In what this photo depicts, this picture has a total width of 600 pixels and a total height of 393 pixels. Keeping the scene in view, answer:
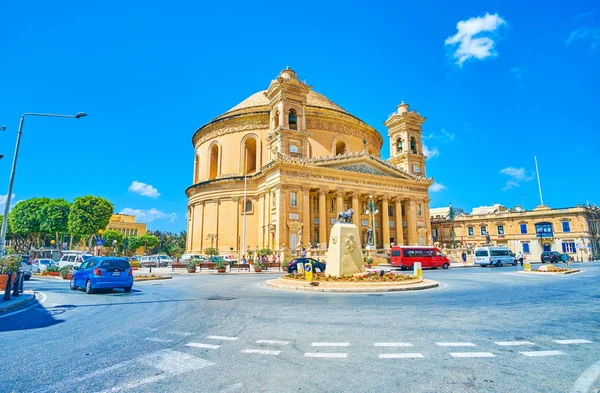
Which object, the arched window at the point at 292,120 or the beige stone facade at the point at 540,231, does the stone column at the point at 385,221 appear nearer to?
the arched window at the point at 292,120

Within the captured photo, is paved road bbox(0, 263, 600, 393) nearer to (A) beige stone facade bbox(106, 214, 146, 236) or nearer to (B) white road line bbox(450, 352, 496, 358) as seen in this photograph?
(B) white road line bbox(450, 352, 496, 358)

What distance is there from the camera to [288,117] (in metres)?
43.9

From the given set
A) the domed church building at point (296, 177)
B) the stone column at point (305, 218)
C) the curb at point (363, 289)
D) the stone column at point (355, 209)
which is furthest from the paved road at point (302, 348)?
the stone column at point (355, 209)

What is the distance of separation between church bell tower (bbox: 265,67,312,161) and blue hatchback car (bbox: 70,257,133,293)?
2756 cm

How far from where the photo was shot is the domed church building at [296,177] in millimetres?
39906

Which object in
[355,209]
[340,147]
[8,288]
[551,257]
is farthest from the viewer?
[340,147]

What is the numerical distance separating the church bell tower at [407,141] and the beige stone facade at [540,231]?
1428 cm

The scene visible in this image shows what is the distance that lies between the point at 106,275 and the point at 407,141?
47.2 m

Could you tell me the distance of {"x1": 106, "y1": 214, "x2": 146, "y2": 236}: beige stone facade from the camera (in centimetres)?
9149

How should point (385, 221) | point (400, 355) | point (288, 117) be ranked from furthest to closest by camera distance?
point (385, 221) < point (288, 117) < point (400, 355)

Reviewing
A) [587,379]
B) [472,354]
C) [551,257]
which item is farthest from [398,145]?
[587,379]

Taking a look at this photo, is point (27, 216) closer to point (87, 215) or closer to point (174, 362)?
point (87, 215)

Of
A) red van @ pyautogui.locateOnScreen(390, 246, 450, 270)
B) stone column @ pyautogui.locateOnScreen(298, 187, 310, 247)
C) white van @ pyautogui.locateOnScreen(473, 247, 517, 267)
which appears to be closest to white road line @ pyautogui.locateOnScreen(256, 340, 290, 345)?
red van @ pyautogui.locateOnScreen(390, 246, 450, 270)

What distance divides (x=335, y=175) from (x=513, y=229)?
3380 cm
